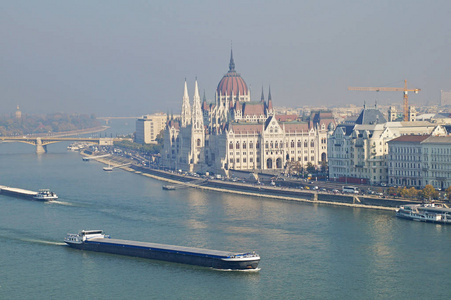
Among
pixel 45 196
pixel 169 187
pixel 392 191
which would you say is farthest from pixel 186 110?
pixel 392 191

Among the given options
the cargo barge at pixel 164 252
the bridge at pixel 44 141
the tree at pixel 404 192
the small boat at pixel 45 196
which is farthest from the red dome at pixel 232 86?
the cargo barge at pixel 164 252

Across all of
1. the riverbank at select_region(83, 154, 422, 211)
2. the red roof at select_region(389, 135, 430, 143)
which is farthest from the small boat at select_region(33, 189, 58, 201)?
the red roof at select_region(389, 135, 430, 143)

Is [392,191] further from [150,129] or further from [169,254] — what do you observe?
[150,129]

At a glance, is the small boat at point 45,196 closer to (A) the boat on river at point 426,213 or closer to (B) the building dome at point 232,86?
(A) the boat on river at point 426,213

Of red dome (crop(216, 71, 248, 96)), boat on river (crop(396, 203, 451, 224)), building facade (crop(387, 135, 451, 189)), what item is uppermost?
red dome (crop(216, 71, 248, 96))

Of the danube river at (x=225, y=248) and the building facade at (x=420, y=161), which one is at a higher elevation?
the building facade at (x=420, y=161)

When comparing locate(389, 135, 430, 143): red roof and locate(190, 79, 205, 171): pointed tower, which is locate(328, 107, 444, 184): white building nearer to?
locate(389, 135, 430, 143): red roof

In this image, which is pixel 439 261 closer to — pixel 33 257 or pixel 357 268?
pixel 357 268

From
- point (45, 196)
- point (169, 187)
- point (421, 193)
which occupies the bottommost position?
point (45, 196)
